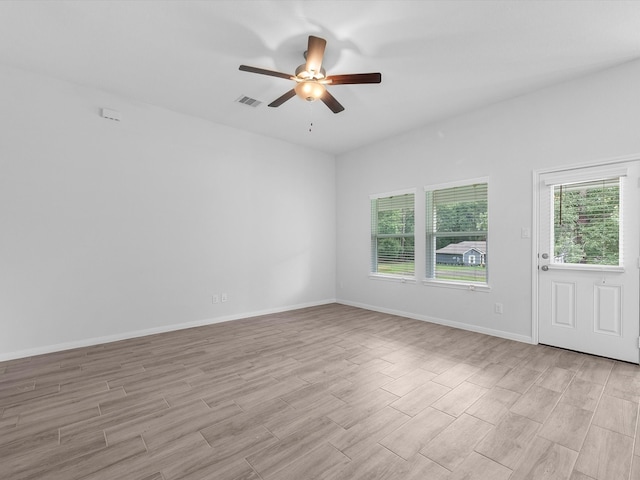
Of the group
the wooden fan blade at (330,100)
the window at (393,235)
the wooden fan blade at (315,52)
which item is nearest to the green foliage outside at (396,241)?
the window at (393,235)

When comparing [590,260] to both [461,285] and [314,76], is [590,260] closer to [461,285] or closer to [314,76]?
[461,285]

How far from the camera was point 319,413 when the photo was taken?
2.25 m

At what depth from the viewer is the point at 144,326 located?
4.17 m

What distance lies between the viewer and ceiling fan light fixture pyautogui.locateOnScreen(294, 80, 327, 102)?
2896 millimetres

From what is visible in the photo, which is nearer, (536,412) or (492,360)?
(536,412)

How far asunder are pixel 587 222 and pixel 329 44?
3.51 meters

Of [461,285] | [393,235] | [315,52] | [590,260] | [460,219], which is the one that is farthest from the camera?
[393,235]

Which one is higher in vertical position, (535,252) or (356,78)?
(356,78)

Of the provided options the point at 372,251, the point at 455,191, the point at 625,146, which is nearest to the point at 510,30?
the point at 625,146

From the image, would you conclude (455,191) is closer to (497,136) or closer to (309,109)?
(497,136)

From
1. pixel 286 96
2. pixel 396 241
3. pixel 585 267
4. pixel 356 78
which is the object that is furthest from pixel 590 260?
pixel 286 96

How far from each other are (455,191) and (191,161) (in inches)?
164

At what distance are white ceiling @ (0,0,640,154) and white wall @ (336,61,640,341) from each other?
0.89ft

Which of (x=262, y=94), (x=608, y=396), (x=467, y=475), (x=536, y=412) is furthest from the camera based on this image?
(x=262, y=94)
